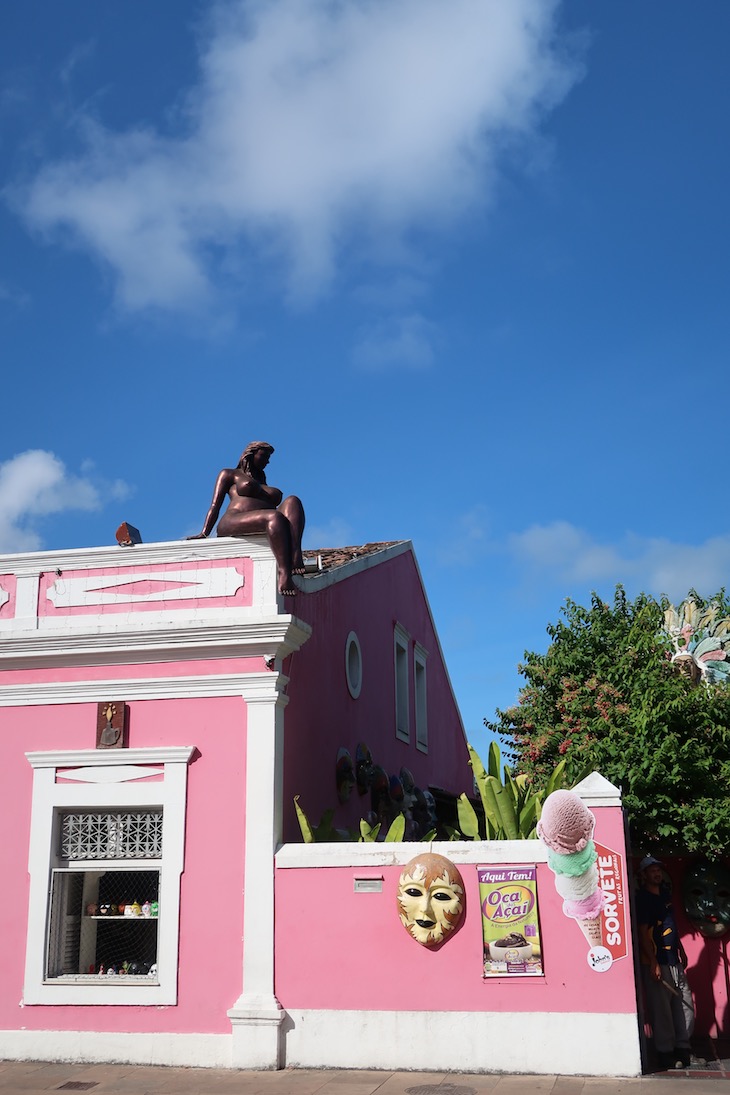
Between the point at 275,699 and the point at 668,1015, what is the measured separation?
Answer: 4.61 metres

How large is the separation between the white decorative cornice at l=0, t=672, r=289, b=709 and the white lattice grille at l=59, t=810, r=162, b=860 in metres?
0.72

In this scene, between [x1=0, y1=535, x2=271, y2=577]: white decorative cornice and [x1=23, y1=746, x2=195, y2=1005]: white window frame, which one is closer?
[x1=23, y1=746, x2=195, y2=1005]: white window frame

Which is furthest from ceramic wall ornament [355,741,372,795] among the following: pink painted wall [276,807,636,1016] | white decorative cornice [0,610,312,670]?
pink painted wall [276,807,636,1016]

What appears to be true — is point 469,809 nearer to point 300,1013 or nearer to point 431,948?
point 431,948

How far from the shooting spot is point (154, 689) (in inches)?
404

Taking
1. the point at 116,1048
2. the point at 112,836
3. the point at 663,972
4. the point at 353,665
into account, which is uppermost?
the point at 353,665

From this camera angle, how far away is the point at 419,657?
18.6m

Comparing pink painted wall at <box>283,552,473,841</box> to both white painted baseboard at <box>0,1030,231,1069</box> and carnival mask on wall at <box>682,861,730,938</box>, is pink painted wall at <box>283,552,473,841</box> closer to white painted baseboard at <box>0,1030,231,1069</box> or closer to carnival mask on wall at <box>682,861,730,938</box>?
white painted baseboard at <box>0,1030,231,1069</box>

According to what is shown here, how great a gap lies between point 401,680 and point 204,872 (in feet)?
25.5

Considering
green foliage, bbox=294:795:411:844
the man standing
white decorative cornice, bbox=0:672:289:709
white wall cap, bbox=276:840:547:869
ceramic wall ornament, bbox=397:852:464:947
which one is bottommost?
the man standing

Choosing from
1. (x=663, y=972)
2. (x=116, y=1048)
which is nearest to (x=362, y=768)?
(x=116, y=1048)

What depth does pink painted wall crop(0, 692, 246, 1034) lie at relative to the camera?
9500mm

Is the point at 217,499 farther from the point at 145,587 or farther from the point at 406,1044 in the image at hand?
the point at 406,1044

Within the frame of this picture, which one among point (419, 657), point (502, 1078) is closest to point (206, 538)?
point (502, 1078)
